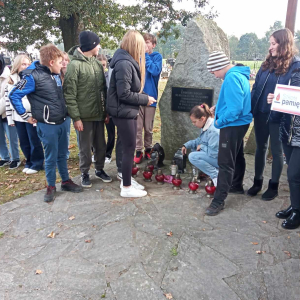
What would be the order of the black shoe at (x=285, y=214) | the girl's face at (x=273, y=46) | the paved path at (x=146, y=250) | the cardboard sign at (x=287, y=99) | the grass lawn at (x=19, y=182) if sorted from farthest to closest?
1. the grass lawn at (x=19, y=182)
2. the black shoe at (x=285, y=214)
3. the girl's face at (x=273, y=46)
4. the cardboard sign at (x=287, y=99)
5. the paved path at (x=146, y=250)

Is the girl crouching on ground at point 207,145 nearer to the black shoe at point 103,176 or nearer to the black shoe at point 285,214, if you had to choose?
the black shoe at point 285,214

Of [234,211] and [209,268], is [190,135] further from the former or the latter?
[209,268]

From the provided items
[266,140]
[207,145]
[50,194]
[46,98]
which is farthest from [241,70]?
[50,194]

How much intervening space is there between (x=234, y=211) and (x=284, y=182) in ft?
4.28

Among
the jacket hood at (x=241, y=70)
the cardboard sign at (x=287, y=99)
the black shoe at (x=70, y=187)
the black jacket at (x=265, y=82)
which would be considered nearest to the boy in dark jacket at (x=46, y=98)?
the black shoe at (x=70, y=187)

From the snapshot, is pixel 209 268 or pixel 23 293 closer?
pixel 23 293

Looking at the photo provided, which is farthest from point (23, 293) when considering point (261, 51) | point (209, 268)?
point (261, 51)

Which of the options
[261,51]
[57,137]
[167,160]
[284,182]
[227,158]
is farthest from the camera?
[261,51]

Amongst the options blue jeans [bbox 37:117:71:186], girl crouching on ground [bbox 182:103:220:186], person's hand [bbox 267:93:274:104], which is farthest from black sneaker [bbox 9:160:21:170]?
person's hand [bbox 267:93:274:104]

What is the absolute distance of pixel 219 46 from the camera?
483 cm

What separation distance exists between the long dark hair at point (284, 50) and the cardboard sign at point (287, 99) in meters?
0.31

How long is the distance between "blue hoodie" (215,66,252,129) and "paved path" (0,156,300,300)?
1084 millimetres

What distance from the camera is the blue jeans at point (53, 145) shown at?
368cm

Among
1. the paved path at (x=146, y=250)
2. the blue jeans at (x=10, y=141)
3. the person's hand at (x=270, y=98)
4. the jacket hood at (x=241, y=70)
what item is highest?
the jacket hood at (x=241, y=70)
